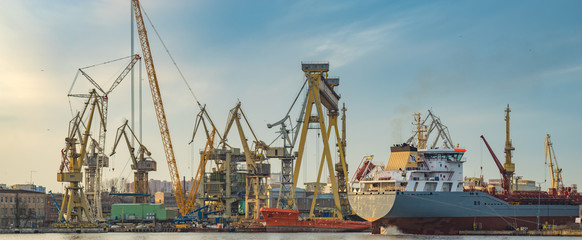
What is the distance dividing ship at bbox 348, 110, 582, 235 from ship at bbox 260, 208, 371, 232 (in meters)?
14.8

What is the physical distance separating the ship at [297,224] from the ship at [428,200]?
14.8 metres

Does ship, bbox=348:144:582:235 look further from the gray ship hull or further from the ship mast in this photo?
the ship mast

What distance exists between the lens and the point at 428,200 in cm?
8062

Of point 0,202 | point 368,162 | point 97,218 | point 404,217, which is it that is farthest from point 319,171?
point 0,202

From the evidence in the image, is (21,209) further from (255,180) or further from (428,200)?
(428,200)

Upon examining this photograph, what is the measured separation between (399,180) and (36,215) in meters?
81.8

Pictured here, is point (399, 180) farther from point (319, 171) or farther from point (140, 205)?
point (140, 205)

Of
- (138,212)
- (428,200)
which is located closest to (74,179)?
(138,212)

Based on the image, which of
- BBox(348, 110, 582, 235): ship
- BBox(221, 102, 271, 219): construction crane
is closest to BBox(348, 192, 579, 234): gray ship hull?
BBox(348, 110, 582, 235): ship

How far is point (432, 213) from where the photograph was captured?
8138 centimetres

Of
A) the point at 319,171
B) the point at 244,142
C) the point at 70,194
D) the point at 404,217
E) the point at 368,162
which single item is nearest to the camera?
the point at 404,217

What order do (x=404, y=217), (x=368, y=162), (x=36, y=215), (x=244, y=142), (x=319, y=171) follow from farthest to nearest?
(x=36, y=215)
(x=244, y=142)
(x=319, y=171)
(x=368, y=162)
(x=404, y=217)

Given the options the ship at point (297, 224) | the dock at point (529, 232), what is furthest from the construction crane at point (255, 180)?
the dock at point (529, 232)

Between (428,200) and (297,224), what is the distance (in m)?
23.8
